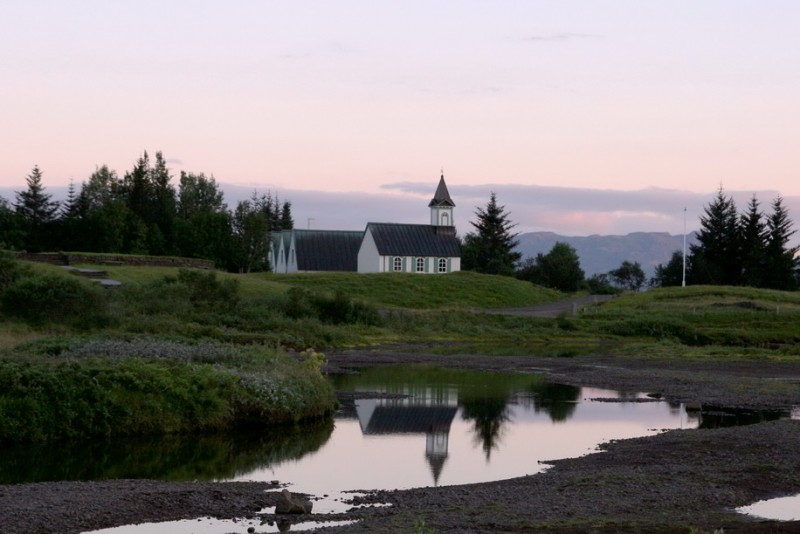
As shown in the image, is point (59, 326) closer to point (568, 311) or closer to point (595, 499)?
point (595, 499)

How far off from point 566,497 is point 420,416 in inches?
554

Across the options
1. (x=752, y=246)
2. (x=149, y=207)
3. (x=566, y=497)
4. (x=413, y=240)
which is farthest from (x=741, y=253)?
(x=566, y=497)

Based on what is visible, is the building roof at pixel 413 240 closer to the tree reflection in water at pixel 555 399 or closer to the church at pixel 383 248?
the church at pixel 383 248

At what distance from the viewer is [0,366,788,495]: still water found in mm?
22203

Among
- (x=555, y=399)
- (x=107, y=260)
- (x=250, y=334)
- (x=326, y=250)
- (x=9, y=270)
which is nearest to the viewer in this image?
(x=555, y=399)

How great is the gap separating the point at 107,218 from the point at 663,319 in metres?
57.5

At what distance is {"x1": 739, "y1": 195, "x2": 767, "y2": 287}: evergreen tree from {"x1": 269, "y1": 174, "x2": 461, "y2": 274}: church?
28.2 meters

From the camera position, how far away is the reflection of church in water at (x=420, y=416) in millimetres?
26491

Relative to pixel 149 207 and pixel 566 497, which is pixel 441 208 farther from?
pixel 566 497

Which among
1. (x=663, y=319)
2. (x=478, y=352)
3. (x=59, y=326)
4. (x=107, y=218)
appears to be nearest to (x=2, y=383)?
(x=59, y=326)

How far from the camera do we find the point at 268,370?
102 ft

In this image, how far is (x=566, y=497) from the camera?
712 inches

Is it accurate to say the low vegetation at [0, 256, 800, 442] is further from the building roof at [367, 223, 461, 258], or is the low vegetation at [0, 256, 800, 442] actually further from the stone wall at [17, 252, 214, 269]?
the building roof at [367, 223, 461, 258]

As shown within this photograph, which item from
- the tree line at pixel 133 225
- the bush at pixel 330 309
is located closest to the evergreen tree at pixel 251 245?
the tree line at pixel 133 225
